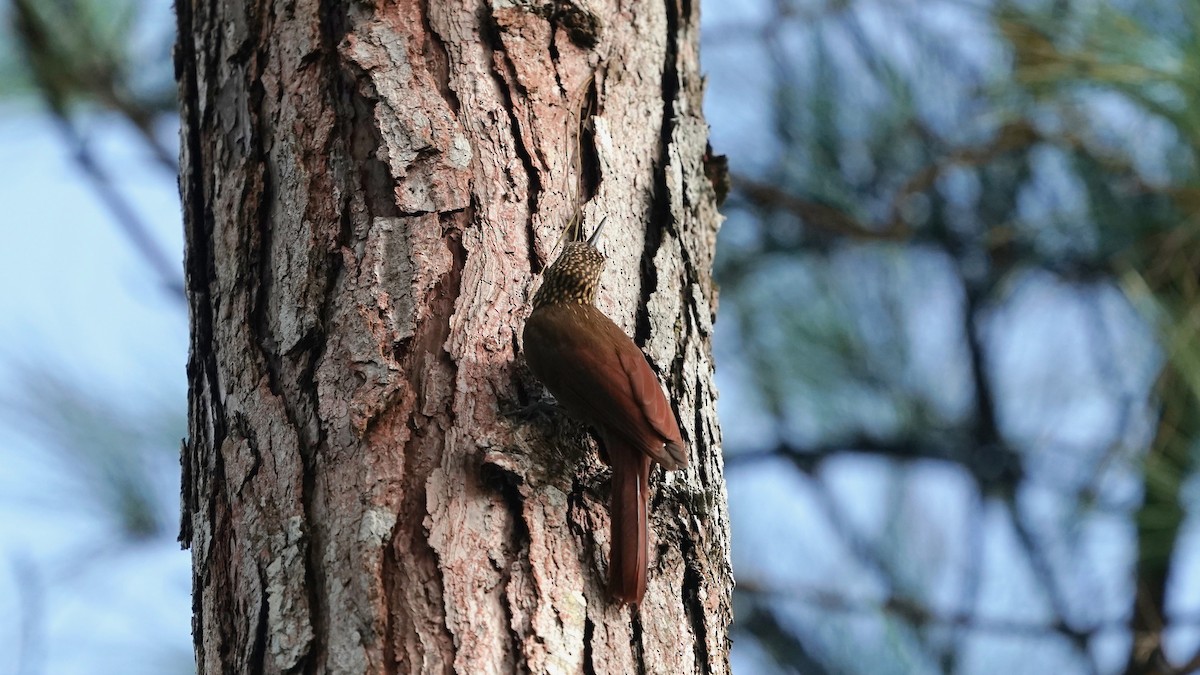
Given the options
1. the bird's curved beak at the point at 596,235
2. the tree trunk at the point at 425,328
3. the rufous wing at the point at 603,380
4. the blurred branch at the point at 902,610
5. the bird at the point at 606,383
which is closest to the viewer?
the tree trunk at the point at 425,328

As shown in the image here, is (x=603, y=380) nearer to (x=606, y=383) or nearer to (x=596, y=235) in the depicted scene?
(x=606, y=383)

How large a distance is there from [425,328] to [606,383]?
0.29 meters

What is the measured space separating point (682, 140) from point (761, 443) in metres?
2.12

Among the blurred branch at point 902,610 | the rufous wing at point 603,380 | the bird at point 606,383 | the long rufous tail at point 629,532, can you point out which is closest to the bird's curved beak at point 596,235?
the bird at point 606,383

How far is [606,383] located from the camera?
196 cm

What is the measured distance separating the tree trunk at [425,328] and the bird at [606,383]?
0.04m

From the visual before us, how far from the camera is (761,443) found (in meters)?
4.29

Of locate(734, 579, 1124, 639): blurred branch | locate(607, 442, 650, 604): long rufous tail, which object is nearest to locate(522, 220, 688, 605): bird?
locate(607, 442, 650, 604): long rufous tail

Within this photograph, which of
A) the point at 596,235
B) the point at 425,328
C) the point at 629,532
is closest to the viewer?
the point at 629,532

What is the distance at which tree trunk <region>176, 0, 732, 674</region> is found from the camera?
5.47 feet

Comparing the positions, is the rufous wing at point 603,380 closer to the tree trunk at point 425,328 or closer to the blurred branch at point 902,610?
the tree trunk at point 425,328

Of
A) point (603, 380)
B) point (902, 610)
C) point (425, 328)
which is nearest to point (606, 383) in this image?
point (603, 380)

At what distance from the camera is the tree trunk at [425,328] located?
1668mm

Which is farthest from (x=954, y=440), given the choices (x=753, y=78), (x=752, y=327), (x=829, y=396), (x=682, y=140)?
(x=682, y=140)
